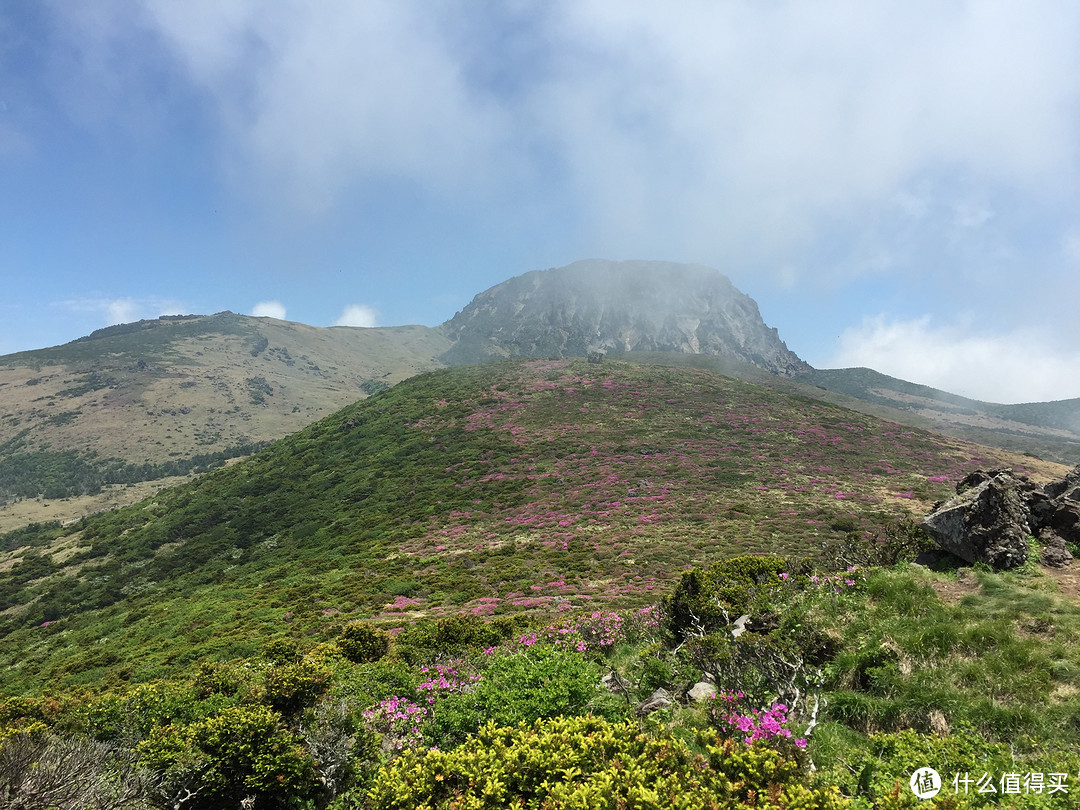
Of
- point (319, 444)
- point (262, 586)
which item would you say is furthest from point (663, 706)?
point (319, 444)

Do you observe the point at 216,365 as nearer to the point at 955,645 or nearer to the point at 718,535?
the point at 718,535

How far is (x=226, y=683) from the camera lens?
13336 mm

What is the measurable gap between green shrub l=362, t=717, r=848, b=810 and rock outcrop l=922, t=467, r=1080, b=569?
10.6m

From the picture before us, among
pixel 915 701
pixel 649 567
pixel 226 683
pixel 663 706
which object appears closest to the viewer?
pixel 915 701

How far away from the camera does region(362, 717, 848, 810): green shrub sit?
463cm

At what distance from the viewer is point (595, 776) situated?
5062mm

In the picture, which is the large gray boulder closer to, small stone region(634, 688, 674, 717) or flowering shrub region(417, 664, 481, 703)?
small stone region(634, 688, 674, 717)

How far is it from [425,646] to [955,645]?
14940 millimetres

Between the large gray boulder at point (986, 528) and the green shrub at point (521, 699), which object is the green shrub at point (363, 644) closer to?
the green shrub at point (521, 699)

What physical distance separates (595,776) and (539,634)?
10593mm

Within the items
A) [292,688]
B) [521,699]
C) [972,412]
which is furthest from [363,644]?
[972,412]

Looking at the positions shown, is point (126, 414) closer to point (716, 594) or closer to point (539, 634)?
point (539, 634)

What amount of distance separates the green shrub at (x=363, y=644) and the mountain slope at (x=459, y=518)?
6.35 meters

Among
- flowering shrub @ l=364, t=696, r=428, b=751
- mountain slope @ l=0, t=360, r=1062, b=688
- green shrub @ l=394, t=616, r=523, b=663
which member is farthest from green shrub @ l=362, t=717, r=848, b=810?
mountain slope @ l=0, t=360, r=1062, b=688
